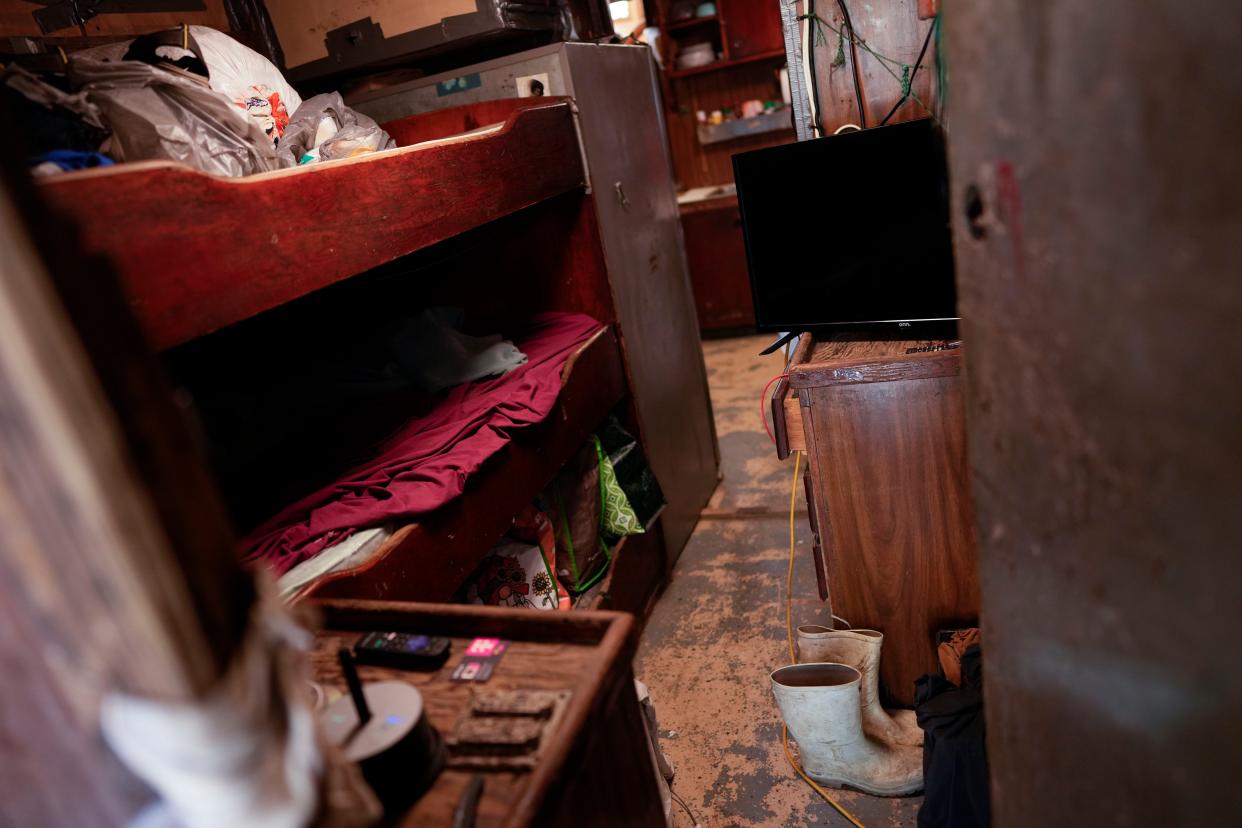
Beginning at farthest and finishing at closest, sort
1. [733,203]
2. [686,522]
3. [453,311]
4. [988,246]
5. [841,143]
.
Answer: [733,203] < [686,522] < [453,311] < [841,143] < [988,246]

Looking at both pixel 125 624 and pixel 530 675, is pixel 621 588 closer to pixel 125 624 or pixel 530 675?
pixel 530 675

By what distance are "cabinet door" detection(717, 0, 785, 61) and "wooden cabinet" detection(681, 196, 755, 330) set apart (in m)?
1.06

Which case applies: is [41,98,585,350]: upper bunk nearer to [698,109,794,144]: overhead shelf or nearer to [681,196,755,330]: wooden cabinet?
[681,196,755,330]: wooden cabinet

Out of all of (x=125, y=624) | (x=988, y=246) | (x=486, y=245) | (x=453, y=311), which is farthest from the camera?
(x=486, y=245)

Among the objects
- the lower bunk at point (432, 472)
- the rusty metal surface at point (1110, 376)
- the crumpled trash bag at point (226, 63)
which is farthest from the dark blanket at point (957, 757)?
the crumpled trash bag at point (226, 63)

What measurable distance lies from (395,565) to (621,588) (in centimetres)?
112

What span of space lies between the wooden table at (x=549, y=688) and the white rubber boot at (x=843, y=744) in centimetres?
83

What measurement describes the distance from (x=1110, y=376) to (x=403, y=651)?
87 centimetres

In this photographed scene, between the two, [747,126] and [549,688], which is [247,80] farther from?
[747,126]

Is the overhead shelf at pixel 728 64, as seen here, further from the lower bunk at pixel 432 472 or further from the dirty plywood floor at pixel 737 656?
the lower bunk at pixel 432 472

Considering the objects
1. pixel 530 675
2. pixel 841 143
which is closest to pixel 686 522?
pixel 841 143

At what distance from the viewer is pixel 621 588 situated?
96.8 inches

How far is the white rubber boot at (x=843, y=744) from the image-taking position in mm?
1771

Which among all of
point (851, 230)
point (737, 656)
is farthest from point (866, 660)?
point (851, 230)
